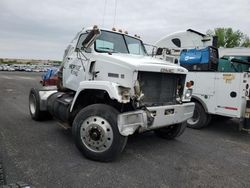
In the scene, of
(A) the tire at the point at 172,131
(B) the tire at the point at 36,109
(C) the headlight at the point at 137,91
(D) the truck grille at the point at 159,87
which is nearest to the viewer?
(C) the headlight at the point at 137,91

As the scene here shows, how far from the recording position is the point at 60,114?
510 cm

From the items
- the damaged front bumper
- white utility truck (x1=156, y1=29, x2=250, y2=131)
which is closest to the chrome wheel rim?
the damaged front bumper

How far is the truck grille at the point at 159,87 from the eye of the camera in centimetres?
419

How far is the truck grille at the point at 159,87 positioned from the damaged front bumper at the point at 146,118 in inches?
8.7

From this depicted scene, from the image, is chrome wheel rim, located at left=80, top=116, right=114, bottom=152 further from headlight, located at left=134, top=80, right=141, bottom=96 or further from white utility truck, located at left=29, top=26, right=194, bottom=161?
headlight, located at left=134, top=80, right=141, bottom=96

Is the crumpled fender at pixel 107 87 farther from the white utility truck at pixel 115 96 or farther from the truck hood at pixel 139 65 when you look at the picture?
the truck hood at pixel 139 65

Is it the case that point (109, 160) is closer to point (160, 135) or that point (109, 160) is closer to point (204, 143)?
point (160, 135)

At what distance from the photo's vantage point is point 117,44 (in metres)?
5.18

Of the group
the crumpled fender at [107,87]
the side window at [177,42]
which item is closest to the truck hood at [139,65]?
the crumpled fender at [107,87]

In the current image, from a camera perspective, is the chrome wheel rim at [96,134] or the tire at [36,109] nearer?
the chrome wheel rim at [96,134]

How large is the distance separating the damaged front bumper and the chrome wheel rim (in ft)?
0.93

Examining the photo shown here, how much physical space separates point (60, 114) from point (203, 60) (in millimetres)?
4336

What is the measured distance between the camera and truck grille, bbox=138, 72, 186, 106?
419 cm

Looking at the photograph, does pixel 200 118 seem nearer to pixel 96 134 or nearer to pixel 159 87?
pixel 159 87
